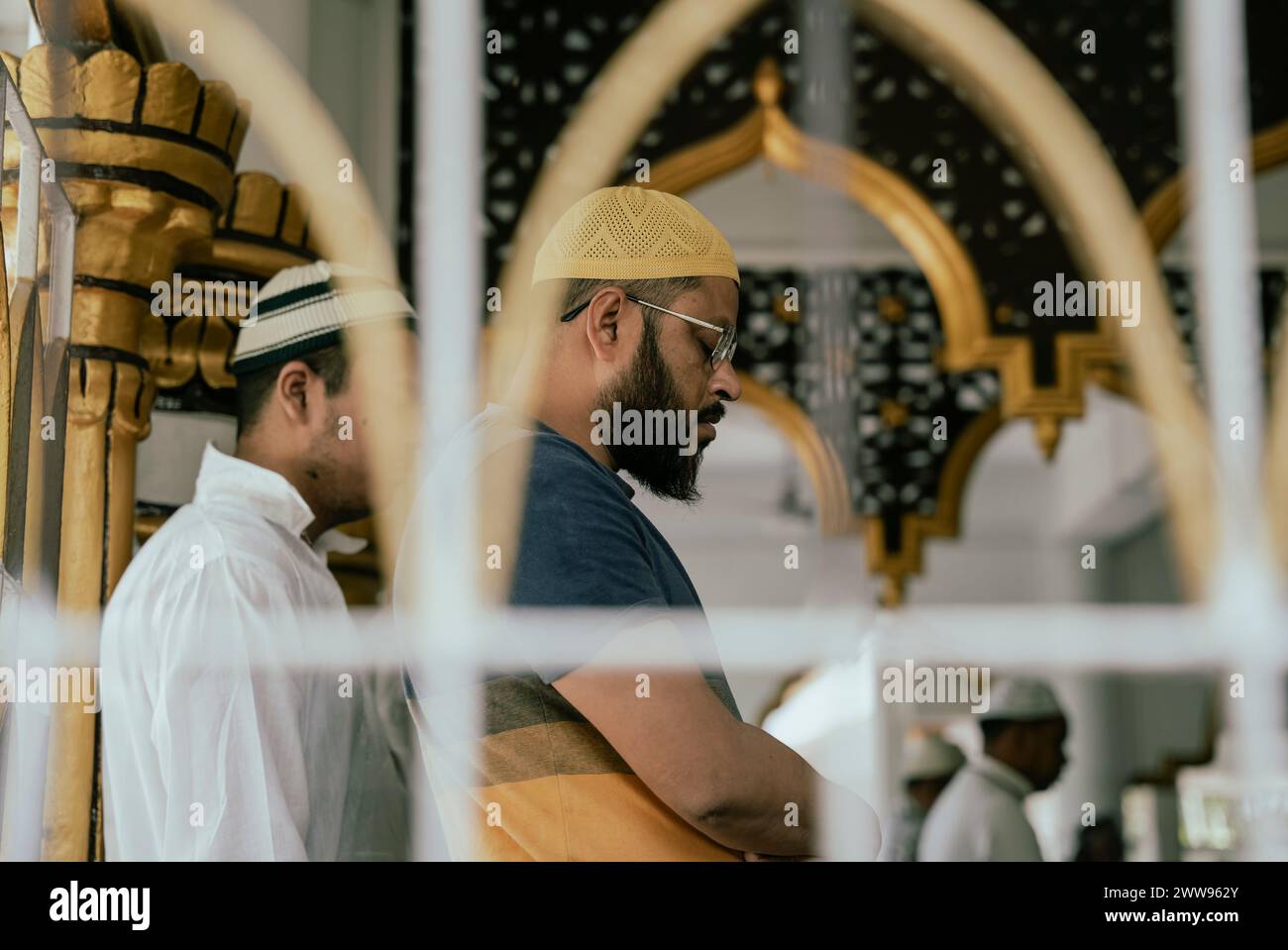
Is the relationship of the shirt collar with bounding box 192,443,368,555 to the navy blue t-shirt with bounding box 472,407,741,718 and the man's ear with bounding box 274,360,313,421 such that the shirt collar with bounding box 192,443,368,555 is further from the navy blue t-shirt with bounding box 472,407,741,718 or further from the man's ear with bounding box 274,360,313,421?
the navy blue t-shirt with bounding box 472,407,741,718

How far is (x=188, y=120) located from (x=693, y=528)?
876 millimetres

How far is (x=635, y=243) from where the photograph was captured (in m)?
2.20

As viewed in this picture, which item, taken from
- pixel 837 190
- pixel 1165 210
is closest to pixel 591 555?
pixel 837 190

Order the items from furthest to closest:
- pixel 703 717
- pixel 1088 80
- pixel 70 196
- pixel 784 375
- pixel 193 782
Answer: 1. pixel 784 375
2. pixel 1088 80
3. pixel 70 196
4. pixel 193 782
5. pixel 703 717

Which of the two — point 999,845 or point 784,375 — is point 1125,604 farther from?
point 784,375

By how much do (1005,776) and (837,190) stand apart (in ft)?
4.21

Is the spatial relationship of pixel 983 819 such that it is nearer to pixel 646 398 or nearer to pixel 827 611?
pixel 827 611

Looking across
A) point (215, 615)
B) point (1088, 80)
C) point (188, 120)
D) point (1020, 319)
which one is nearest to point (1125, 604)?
point (1020, 319)

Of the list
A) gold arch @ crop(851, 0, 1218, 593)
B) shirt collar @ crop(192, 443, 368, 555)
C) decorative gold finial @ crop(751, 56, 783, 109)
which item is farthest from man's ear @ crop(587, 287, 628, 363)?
decorative gold finial @ crop(751, 56, 783, 109)

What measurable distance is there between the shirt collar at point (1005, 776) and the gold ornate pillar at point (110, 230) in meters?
1.79

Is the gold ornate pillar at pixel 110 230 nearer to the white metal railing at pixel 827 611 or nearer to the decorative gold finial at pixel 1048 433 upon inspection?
the white metal railing at pixel 827 611

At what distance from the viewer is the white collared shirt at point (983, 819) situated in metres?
2.98

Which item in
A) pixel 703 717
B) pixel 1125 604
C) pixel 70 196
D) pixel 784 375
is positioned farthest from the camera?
pixel 784 375

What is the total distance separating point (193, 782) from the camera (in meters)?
2.14
